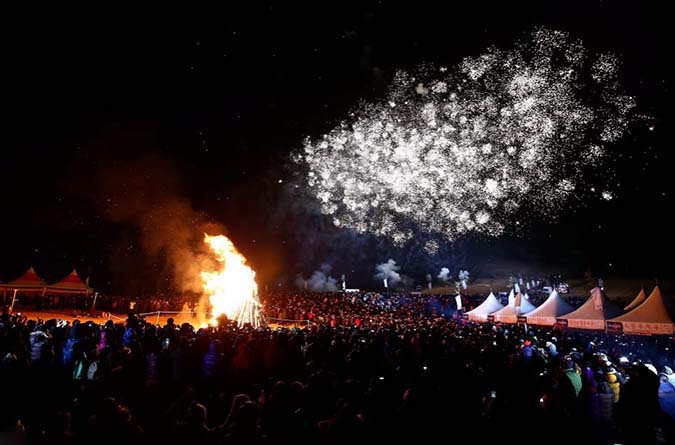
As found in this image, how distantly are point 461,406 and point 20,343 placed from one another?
10.8 meters

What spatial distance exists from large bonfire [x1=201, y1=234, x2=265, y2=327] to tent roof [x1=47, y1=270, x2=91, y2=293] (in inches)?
411

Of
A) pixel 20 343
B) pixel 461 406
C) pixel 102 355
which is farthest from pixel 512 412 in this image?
pixel 20 343

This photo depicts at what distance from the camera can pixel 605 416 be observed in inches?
321

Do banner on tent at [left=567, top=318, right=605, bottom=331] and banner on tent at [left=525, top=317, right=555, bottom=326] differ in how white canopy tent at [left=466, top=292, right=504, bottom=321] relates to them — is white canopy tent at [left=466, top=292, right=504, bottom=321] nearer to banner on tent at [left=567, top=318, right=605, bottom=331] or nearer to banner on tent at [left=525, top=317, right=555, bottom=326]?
banner on tent at [left=525, top=317, right=555, bottom=326]

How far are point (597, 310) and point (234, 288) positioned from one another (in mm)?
19106

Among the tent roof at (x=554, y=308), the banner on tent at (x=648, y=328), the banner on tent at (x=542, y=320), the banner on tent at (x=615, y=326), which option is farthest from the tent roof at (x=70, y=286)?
the banner on tent at (x=648, y=328)

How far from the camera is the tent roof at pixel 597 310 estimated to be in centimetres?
1424

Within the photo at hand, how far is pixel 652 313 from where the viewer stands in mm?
12633

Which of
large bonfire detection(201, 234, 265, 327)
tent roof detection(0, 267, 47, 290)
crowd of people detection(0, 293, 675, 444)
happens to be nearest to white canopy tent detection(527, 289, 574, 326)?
crowd of people detection(0, 293, 675, 444)

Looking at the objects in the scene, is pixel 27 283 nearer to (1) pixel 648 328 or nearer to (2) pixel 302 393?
(2) pixel 302 393

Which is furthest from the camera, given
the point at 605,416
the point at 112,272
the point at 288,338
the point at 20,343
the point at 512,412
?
→ the point at 112,272

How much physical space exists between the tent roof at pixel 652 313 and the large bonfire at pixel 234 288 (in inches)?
729

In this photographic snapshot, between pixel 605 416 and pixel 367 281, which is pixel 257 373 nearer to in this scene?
pixel 605 416

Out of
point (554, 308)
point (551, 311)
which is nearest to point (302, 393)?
point (551, 311)
